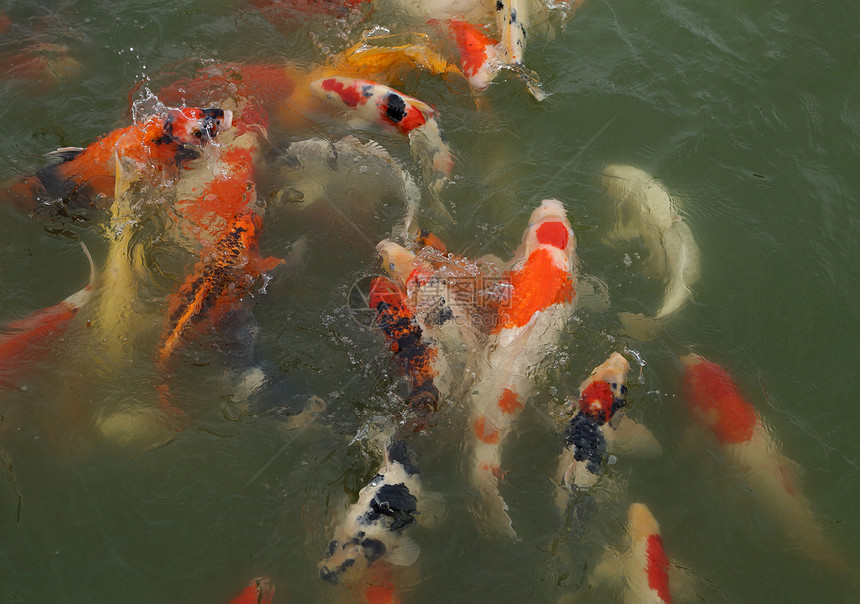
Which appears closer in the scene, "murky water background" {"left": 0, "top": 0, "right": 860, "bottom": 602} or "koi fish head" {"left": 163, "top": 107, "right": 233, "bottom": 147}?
"murky water background" {"left": 0, "top": 0, "right": 860, "bottom": 602}

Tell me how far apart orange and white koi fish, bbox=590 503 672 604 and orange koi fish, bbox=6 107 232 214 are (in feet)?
18.2

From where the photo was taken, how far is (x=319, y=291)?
20.0 feet

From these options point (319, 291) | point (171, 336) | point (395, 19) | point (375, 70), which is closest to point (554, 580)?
point (319, 291)

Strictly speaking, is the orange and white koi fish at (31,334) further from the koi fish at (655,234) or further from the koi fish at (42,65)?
the koi fish at (655,234)

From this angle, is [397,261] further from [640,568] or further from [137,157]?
[640,568]

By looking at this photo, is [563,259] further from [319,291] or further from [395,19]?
[395,19]

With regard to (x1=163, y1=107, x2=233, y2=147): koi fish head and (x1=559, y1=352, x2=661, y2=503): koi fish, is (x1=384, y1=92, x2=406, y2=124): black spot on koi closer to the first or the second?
(x1=163, y1=107, x2=233, y2=147): koi fish head

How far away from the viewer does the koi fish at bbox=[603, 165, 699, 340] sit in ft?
19.8

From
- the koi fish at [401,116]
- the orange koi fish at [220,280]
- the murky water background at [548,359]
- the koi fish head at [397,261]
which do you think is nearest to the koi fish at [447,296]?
the koi fish head at [397,261]

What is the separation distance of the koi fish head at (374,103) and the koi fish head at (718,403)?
12.5ft

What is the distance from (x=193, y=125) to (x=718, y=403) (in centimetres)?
582

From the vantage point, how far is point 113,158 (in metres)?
6.54

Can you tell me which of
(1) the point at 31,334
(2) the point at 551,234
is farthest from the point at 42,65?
(2) the point at 551,234

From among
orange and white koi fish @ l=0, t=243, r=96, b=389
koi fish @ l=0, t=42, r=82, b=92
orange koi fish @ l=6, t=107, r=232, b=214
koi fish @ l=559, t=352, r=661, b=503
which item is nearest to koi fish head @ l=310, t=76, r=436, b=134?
orange koi fish @ l=6, t=107, r=232, b=214
